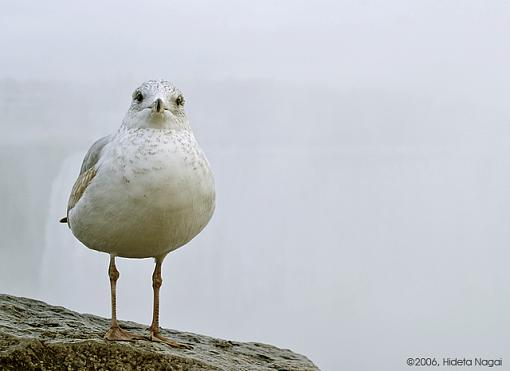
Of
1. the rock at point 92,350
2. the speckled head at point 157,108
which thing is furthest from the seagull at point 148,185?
the rock at point 92,350

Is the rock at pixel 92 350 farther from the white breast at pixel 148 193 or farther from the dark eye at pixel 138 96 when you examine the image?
the dark eye at pixel 138 96

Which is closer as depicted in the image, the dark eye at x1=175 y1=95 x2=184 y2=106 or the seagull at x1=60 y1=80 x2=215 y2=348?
the seagull at x1=60 y1=80 x2=215 y2=348

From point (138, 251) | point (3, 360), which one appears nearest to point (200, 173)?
point (138, 251)

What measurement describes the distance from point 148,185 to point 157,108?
0.98 ft

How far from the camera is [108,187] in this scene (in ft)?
11.0

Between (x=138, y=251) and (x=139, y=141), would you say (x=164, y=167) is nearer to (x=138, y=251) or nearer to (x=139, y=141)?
(x=139, y=141)

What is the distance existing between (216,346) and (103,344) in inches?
30.5

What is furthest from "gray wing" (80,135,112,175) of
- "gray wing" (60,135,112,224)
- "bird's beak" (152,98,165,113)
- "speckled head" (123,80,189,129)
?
"bird's beak" (152,98,165,113)

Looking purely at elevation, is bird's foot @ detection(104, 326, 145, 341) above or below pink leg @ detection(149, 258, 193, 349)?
below

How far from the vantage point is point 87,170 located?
11.8ft

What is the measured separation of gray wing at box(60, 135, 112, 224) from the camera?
3.53 m

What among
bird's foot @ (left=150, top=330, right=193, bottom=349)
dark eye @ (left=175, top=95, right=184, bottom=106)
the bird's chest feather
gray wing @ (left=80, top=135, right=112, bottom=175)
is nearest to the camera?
the bird's chest feather

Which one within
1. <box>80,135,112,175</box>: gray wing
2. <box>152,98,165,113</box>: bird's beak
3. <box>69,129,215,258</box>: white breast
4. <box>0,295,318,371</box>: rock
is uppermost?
<box>152,98,165,113</box>: bird's beak

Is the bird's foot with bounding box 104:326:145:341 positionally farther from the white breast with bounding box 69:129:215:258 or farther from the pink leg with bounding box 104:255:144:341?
the white breast with bounding box 69:129:215:258
